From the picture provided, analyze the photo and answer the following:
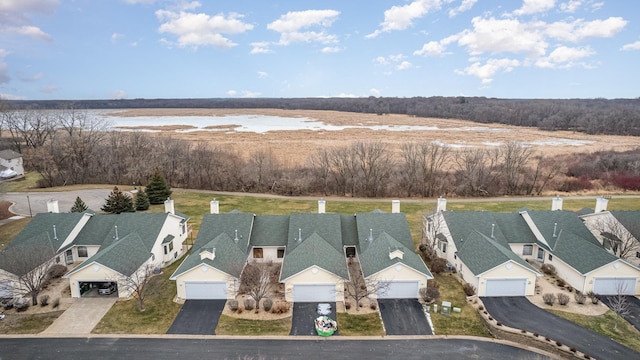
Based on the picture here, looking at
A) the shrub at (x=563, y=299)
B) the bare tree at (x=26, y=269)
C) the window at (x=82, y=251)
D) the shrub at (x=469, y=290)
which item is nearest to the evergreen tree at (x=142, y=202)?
the window at (x=82, y=251)

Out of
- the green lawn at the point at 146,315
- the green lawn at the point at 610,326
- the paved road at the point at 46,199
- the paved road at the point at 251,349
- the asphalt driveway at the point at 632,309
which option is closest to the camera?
the paved road at the point at 251,349

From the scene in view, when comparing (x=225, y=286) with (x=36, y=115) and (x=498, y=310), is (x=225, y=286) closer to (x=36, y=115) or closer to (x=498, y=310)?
(x=498, y=310)

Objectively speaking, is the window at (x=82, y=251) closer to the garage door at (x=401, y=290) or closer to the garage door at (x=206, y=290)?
the garage door at (x=206, y=290)

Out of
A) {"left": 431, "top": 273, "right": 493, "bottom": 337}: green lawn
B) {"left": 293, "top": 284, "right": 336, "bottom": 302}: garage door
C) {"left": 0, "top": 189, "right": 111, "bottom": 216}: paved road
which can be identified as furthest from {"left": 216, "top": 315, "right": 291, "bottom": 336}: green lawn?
{"left": 0, "top": 189, "right": 111, "bottom": 216}: paved road

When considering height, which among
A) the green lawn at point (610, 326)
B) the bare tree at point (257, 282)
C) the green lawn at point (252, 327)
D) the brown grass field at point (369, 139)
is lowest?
the green lawn at point (252, 327)

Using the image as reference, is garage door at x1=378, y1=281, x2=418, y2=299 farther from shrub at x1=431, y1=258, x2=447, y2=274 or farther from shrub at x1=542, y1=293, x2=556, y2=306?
shrub at x1=542, y1=293, x2=556, y2=306

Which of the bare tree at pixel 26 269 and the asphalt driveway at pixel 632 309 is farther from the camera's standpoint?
the bare tree at pixel 26 269
